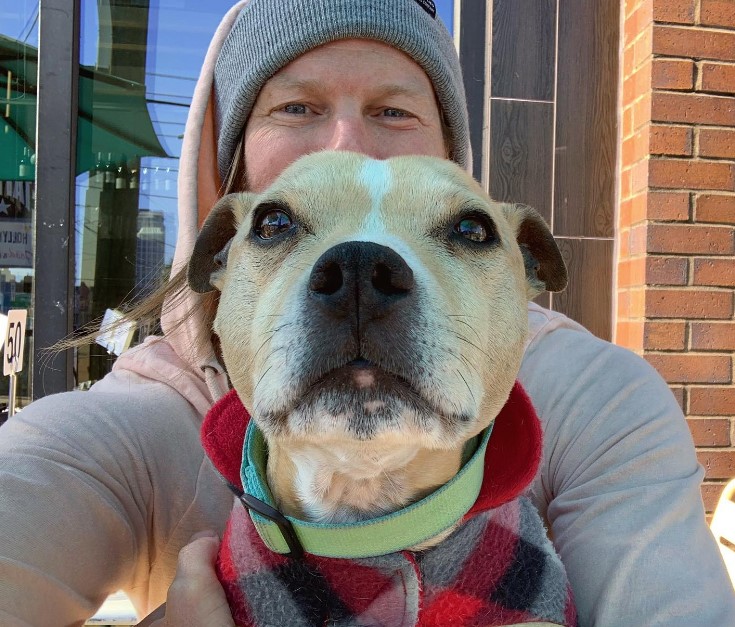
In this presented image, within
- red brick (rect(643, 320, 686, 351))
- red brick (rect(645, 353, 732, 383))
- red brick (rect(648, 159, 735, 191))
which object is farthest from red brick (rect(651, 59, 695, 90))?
red brick (rect(645, 353, 732, 383))

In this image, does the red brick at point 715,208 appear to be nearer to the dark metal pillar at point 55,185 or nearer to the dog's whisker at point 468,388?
the dog's whisker at point 468,388

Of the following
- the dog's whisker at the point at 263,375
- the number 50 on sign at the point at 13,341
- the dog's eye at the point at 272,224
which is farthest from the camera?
the number 50 on sign at the point at 13,341

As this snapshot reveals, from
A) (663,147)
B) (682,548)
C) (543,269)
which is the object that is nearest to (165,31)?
(663,147)

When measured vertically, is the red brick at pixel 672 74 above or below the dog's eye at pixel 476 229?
above

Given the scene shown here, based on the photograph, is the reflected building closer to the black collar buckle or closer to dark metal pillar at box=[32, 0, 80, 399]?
dark metal pillar at box=[32, 0, 80, 399]

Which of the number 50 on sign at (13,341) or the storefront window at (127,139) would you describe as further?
the storefront window at (127,139)

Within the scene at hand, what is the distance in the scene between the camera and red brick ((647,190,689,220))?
3.70 metres

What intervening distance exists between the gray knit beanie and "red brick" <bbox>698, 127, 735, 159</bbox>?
2101 mm

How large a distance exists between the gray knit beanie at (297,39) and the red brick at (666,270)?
198 centimetres

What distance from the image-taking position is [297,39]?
2.04m

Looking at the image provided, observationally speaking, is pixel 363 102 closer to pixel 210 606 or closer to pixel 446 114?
pixel 446 114

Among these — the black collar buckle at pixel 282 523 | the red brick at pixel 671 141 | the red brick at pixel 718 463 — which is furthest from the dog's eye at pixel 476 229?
the red brick at pixel 718 463

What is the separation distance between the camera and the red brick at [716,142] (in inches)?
146

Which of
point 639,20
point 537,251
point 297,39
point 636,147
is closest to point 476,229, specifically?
point 537,251
